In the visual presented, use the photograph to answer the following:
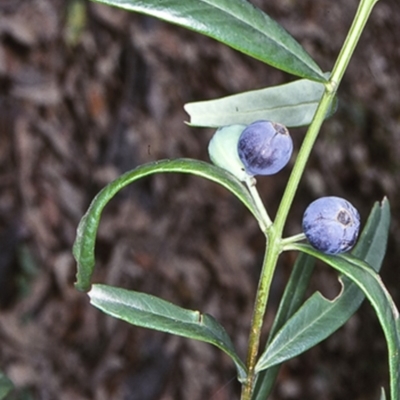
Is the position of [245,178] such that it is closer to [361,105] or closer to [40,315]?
[40,315]

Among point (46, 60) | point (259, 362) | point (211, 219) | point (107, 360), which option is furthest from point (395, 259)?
point (259, 362)

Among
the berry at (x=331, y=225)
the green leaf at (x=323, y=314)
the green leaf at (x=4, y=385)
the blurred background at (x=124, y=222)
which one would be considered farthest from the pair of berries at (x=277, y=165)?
the blurred background at (x=124, y=222)

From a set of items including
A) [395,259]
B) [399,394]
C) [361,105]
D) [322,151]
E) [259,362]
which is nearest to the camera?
[399,394]

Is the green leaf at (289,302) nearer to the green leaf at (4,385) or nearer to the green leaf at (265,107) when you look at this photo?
the green leaf at (265,107)

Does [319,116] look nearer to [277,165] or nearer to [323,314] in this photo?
[277,165]

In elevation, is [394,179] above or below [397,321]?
below

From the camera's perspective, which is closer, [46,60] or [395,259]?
[46,60]

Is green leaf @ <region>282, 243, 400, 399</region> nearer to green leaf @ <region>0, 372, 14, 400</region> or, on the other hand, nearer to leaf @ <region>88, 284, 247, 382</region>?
leaf @ <region>88, 284, 247, 382</region>
